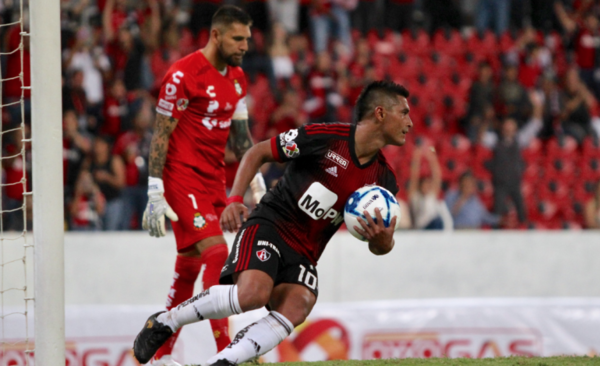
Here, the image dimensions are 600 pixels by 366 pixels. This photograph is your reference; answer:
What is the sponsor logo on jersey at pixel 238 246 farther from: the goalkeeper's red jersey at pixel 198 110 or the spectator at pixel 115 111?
the spectator at pixel 115 111

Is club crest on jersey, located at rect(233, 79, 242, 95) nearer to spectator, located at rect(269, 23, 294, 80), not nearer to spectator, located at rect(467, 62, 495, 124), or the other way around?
spectator, located at rect(269, 23, 294, 80)

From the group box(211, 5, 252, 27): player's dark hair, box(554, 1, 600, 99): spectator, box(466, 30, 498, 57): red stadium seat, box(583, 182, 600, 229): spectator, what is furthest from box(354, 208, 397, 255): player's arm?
box(554, 1, 600, 99): spectator

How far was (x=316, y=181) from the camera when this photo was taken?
15.4 ft

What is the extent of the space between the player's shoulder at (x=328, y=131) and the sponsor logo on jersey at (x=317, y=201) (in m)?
0.30

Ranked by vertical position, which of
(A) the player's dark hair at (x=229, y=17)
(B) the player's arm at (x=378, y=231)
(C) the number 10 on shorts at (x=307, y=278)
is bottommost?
(C) the number 10 on shorts at (x=307, y=278)

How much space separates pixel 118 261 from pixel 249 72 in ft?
17.3

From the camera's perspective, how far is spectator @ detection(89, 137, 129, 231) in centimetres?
1002

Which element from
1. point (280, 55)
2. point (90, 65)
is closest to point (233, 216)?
point (90, 65)

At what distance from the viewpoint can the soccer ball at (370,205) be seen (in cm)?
442

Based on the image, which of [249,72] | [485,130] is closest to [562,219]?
[485,130]

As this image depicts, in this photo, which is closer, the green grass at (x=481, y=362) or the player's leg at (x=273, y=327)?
the player's leg at (x=273, y=327)

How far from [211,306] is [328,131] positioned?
1.26 m

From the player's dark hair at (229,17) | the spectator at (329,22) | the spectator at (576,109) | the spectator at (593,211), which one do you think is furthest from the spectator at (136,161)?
the spectator at (576,109)

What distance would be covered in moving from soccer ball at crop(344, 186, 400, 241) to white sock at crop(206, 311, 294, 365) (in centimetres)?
68
